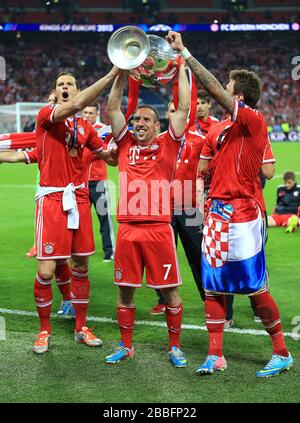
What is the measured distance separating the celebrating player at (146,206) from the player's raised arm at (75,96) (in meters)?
0.19

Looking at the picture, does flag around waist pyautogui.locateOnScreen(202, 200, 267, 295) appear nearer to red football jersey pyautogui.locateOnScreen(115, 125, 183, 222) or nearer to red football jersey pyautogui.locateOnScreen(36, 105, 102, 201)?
red football jersey pyautogui.locateOnScreen(115, 125, 183, 222)

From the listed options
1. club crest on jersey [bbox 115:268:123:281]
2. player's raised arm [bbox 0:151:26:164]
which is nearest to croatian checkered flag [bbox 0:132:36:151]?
player's raised arm [bbox 0:151:26:164]

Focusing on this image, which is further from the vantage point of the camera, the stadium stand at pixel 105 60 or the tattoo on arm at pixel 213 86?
the stadium stand at pixel 105 60

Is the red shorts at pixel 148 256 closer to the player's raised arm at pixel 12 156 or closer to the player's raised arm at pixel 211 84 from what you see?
the player's raised arm at pixel 211 84

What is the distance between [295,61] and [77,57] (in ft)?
44.0

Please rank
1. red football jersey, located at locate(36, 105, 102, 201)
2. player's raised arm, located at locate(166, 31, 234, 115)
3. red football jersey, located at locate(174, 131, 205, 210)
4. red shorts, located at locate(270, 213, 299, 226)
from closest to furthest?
1. player's raised arm, located at locate(166, 31, 234, 115)
2. red football jersey, located at locate(36, 105, 102, 201)
3. red football jersey, located at locate(174, 131, 205, 210)
4. red shorts, located at locate(270, 213, 299, 226)

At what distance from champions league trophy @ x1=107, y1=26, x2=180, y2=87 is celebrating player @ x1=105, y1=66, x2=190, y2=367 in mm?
345

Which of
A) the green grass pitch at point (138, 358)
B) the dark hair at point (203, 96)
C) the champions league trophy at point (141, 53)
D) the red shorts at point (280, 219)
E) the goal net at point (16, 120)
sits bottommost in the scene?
the green grass pitch at point (138, 358)

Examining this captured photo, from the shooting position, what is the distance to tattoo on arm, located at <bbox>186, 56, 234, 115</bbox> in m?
4.43

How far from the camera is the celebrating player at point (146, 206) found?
5020 millimetres

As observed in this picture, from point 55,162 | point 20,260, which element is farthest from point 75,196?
point 20,260

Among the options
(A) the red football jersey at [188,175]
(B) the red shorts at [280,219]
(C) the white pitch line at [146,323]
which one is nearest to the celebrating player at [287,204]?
(B) the red shorts at [280,219]

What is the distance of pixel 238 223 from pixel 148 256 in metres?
0.71
